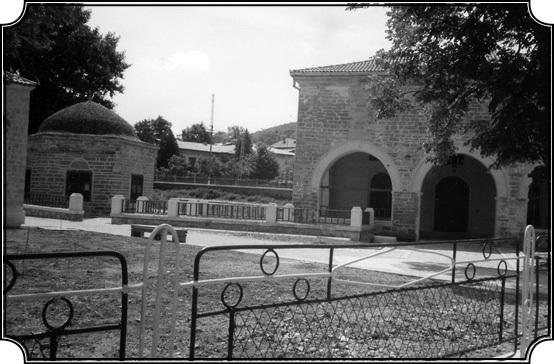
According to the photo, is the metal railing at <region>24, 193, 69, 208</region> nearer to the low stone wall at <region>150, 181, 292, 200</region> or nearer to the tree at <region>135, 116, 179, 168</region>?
the low stone wall at <region>150, 181, 292, 200</region>

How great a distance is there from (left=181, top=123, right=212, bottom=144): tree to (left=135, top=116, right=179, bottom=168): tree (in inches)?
801

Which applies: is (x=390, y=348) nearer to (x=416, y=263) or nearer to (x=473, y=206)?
(x=416, y=263)

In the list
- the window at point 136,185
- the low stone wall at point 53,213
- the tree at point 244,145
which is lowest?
the low stone wall at point 53,213

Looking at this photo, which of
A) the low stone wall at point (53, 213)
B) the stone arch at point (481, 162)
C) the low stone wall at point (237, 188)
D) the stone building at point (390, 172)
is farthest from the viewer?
the low stone wall at point (237, 188)

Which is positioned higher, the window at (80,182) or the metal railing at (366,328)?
the window at (80,182)

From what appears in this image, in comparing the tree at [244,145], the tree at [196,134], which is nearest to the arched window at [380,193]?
the tree at [244,145]

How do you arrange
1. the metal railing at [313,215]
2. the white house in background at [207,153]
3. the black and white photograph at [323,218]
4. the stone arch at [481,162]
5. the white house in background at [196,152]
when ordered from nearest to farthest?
the black and white photograph at [323,218], the stone arch at [481,162], the metal railing at [313,215], the white house in background at [207,153], the white house in background at [196,152]

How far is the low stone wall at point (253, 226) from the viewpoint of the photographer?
1620 cm

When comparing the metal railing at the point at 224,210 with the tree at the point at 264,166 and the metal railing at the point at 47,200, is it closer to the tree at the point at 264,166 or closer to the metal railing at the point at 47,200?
the metal railing at the point at 47,200

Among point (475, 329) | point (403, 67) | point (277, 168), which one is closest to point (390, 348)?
point (475, 329)

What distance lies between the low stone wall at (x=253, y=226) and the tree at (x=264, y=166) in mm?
33835

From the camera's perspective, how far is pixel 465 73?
30.7ft

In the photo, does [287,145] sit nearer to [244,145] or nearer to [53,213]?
[244,145]

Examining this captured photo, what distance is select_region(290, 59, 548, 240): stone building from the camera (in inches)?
650
